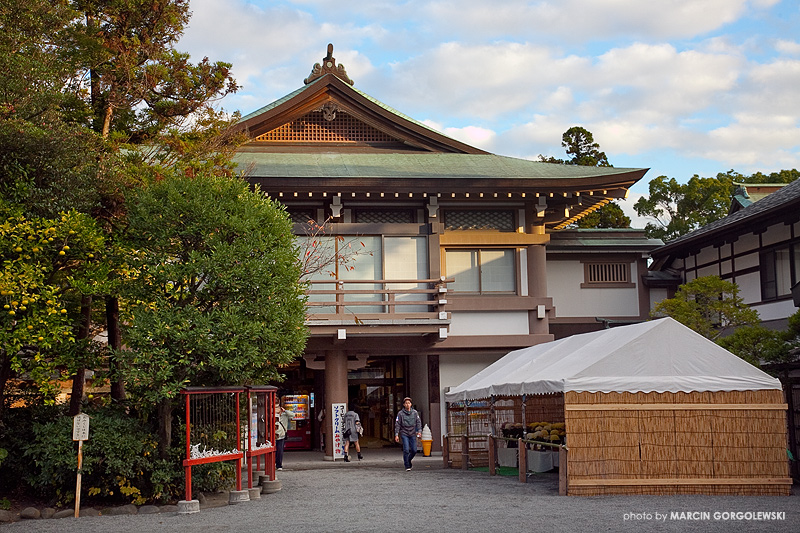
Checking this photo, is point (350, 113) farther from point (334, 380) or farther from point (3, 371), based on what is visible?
point (3, 371)

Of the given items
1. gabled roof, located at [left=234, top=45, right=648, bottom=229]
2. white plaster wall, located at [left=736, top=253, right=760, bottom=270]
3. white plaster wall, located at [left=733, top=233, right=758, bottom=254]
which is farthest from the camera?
white plaster wall, located at [left=733, top=233, right=758, bottom=254]

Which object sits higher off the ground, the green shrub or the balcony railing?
the balcony railing

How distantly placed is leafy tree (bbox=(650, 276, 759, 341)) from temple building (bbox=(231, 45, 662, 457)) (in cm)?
384

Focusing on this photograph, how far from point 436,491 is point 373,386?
13803 millimetres

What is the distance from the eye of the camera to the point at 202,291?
1337cm

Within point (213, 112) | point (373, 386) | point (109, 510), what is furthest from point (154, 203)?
point (373, 386)

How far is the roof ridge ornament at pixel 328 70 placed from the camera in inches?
988

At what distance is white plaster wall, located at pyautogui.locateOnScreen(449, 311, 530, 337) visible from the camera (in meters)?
22.5

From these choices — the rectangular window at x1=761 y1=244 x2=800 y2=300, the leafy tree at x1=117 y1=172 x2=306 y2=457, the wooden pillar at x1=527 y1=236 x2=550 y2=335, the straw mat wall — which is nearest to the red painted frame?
the leafy tree at x1=117 y1=172 x2=306 y2=457

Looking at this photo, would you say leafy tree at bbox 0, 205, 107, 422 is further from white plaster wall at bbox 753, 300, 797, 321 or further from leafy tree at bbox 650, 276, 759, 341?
white plaster wall at bbox 753, 300, 797, 321

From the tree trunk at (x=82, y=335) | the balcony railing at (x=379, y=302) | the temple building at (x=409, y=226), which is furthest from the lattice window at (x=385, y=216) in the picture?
the tree trunk at (x=82, y=335)

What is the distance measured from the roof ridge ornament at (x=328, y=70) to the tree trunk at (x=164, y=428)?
13879mm

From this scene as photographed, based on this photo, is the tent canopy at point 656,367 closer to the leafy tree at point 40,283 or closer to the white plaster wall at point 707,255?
the leafy tree at point 40,283

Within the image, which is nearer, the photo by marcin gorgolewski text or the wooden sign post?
the photo by marcin gorgolewski text
